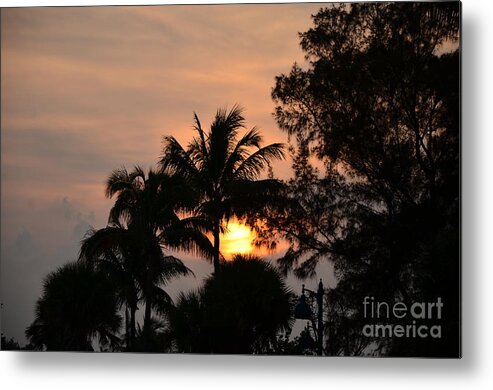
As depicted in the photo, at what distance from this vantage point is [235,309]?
24.1 ft

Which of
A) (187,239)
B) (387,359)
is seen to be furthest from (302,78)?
(387,359)

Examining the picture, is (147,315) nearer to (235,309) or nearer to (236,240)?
(235,309)

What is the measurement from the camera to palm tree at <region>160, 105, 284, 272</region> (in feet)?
24.2

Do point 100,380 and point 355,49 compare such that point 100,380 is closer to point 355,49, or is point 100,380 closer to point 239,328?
point 239,328

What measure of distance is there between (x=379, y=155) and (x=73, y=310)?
2230 millimetres

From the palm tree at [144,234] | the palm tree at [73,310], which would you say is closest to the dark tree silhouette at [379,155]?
the palm tree at [144,234]

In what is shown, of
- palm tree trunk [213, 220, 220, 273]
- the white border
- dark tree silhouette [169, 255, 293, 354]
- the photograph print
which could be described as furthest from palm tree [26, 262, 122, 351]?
palm tree trunk [213, 220, 220, 273]

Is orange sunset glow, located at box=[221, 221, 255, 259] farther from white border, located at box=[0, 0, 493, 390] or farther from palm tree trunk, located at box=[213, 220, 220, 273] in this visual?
white border, located at box=[0, 0, 493, 390]

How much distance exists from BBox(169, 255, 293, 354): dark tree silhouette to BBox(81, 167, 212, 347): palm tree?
0.18m

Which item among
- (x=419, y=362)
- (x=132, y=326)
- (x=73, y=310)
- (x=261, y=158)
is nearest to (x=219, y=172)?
(x=261, y=158)

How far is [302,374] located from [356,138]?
1.55 m

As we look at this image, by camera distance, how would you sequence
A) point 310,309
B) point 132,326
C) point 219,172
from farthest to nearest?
point 219,172, point 132,326, point 310,309

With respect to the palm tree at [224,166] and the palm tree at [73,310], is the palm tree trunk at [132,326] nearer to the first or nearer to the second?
the palm tree at [73,310]

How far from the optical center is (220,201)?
24.5 feet
